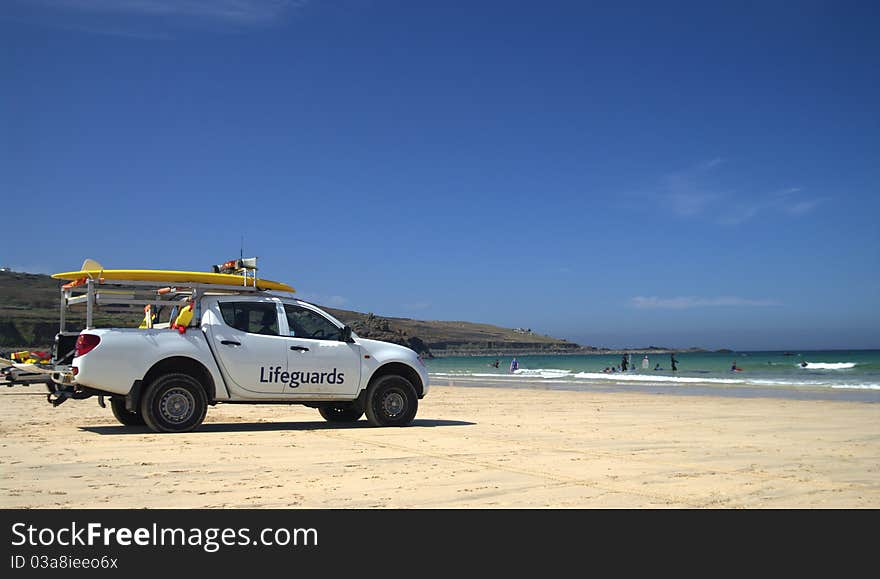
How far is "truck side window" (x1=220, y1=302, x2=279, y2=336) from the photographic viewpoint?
11.6 metres

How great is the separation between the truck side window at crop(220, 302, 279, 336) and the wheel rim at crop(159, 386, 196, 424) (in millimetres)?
1140

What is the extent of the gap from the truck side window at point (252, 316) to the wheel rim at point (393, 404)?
199 centimetres

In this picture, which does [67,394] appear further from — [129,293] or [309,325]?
[309,325]

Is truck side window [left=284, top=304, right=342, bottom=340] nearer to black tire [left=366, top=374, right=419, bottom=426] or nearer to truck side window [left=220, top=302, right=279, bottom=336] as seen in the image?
truck side window [left=220, top=302, right=279, bottom=336]

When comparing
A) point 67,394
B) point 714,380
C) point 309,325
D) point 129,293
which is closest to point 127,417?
point 67,394

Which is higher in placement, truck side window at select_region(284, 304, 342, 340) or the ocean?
truck side window at select_region(284, 304, 342, 340)

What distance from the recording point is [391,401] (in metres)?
12.6

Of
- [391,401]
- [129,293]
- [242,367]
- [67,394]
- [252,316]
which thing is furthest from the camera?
[391,401]

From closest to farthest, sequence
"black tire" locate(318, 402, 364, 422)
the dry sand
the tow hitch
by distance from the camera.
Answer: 1. the dry sand
2. the tow hitch
3. "black tire" locate(318, 402, 364, 422)

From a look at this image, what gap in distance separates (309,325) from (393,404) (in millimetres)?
1782

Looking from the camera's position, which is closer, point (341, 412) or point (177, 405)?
point (177, 405)

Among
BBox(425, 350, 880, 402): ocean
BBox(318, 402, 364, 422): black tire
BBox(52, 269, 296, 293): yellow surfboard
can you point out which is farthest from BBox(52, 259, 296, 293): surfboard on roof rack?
BBox(425, 350, 880, 402): ocean

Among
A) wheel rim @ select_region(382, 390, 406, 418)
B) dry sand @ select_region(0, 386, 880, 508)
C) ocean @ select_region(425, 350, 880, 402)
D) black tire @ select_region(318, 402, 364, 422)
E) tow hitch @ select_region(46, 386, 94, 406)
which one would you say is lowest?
ocean @ select_region(425, 350, 880, 402)
